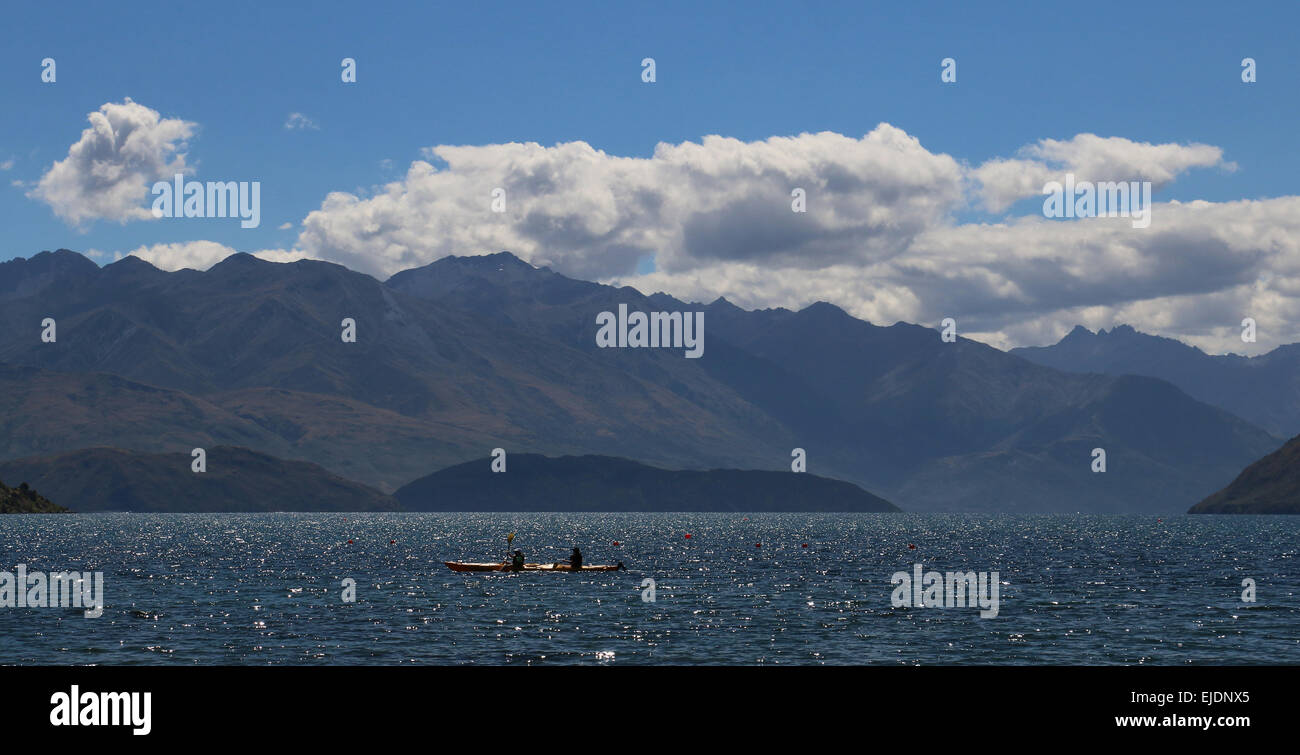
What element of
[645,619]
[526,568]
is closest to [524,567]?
[526,568]

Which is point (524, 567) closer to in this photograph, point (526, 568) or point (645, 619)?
point (526, 568)

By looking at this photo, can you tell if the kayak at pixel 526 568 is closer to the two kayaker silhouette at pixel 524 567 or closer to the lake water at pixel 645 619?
the two kayaker silhouette at pixel 524 567

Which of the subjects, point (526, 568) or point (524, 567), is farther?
point (526, 568)

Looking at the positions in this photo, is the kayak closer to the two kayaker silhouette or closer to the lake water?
the two kayaker silhouette

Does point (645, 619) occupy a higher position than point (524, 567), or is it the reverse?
point (645, 619)

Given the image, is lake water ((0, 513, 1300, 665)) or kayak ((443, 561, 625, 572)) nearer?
lake water ((0, 513, 1300, 665))

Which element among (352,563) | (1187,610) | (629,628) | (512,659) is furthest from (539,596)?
(352,563)

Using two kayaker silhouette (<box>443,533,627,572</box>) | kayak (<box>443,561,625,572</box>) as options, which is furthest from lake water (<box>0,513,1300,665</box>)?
two kayaker silhouette (<box>443,533,627,572</box>)

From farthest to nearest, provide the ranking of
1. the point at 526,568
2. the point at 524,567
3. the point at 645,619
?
the point at 526,568, the point at 524,567, the point at 645,619

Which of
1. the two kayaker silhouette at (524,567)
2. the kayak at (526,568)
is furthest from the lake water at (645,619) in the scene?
the two kayaker silhouette at (524,567)

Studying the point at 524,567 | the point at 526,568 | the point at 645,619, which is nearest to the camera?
the point at 645,619
